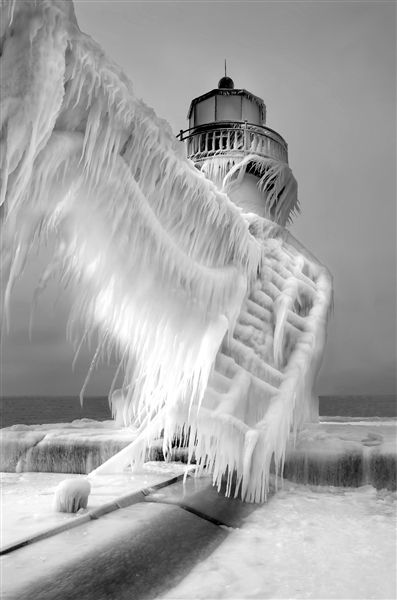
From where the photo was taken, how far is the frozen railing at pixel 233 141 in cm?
1039

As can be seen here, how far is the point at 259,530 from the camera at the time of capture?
4.26 metres

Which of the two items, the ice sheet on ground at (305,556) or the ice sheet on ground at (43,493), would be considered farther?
the ice sheet on ground at (43,493)

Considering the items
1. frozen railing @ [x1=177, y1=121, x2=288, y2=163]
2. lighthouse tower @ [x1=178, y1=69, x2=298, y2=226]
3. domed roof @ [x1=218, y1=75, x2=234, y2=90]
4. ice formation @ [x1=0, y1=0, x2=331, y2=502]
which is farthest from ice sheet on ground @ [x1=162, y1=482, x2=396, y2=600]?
domed roof @ [x1=218, y1=75, x2=234, y2=90]

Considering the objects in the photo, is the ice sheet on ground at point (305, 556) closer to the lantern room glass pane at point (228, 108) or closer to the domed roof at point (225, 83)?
the lantern room glass pane at point (228, 108)

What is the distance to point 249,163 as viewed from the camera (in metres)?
10.2

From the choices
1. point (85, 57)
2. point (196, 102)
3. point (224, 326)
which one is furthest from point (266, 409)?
point (196, 102)

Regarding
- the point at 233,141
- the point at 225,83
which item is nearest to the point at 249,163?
the point at 233,141

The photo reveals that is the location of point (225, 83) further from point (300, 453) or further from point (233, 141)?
point (300, 453)

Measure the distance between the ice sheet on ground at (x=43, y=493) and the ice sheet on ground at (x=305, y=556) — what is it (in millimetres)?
1507

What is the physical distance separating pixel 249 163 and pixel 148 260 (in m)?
6.57

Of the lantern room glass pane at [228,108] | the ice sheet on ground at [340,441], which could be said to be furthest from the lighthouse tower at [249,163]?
the ice sheet on ground at [340,441]

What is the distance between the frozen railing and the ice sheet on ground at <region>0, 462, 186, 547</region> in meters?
6.69

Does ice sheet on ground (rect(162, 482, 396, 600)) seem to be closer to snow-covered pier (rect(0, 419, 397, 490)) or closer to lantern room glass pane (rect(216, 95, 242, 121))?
snow-covered pier (rect(0, 419, 397, 490))

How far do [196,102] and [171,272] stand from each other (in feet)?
33.3
